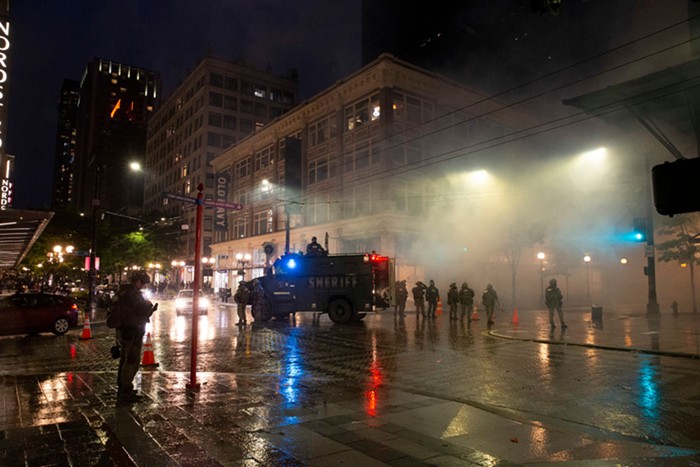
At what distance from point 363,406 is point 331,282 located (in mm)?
12980

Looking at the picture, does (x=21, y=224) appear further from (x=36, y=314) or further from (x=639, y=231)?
(x=639, y=231)

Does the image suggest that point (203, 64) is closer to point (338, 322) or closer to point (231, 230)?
point (231, 230)

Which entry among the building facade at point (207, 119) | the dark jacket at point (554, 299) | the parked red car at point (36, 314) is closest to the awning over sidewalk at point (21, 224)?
the parked red car at point (36, 314)

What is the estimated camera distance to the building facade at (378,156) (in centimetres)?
3148

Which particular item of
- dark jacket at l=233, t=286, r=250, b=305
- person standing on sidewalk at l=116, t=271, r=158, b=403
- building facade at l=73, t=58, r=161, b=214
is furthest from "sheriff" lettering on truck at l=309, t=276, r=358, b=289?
building facade at l=73, t=58, r=161, b=214

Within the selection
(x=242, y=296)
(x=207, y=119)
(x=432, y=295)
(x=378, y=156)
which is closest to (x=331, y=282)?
(x=242, y=296)

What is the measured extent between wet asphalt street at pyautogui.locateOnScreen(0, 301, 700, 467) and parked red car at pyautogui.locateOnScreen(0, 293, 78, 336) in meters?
2.67

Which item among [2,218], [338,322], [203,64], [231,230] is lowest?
[338,322]

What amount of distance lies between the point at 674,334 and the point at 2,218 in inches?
725

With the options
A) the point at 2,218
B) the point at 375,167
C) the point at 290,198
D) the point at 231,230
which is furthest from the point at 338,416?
the point at 231,230

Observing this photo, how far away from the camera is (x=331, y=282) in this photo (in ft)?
61.5

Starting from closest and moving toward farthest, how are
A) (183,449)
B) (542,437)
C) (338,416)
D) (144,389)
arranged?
(183,449)
(542,437)
(338,416)
(144,389)

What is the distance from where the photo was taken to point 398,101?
32.2 m

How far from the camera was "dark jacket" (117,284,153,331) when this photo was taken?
660cm
